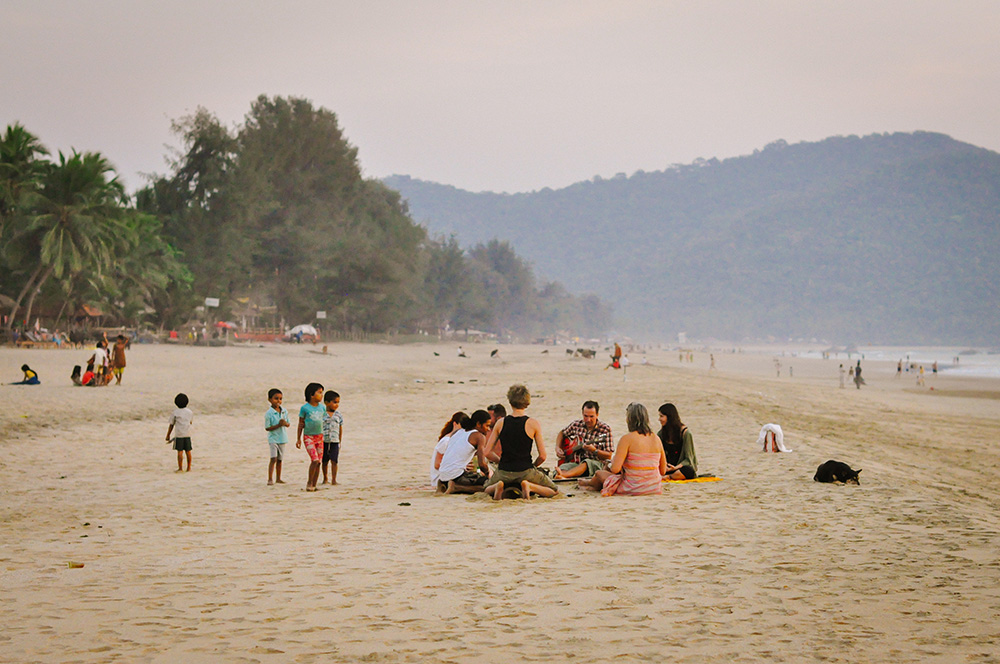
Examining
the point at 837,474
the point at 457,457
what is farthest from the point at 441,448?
the point at 837,474

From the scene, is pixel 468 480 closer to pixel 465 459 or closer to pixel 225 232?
pixel 465 459

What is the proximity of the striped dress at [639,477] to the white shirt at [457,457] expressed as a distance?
165 centimetres

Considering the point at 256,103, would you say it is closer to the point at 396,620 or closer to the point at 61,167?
the point at 61,167

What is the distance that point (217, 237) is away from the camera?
178 feet

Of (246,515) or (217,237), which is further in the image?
(217,237)

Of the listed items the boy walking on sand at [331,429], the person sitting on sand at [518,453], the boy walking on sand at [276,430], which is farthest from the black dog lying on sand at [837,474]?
the boy walking on sand at [276,430]

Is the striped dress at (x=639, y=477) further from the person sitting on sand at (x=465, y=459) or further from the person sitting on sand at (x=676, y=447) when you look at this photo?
the person sitting on sand at (x=465, y=459)

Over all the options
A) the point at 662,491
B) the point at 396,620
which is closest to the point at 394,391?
the point at 662,491

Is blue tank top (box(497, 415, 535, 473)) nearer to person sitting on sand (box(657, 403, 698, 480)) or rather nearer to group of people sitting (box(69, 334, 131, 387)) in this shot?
person sitting on sand (box(657, 403, 698, 480))

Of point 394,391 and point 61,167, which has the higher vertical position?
point 61,167

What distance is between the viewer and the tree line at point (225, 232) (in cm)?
3562

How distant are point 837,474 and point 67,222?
35.7 meters

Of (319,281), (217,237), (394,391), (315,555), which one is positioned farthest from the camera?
(319,281)

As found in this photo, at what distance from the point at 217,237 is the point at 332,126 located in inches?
833
